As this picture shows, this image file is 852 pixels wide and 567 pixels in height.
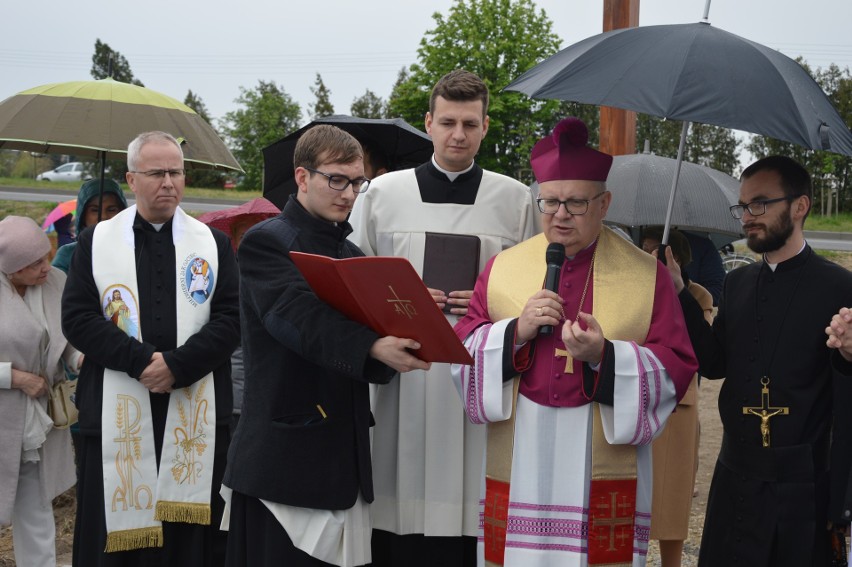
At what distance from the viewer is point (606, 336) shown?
350 centimetres

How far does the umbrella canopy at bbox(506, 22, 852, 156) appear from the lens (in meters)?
3.22

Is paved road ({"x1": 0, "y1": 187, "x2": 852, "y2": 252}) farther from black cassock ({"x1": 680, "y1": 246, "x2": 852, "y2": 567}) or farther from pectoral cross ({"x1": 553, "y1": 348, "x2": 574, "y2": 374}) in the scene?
pectoral cross ({"x1": 553, "y1": 348, "x2": 574, "y2": 374})

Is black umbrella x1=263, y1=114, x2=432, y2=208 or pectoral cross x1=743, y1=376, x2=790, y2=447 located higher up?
black umbrella x1=263, y1=114, x2=432, y2=208

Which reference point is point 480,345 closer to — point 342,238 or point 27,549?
point 342,238

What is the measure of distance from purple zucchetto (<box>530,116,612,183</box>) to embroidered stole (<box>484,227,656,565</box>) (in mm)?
291

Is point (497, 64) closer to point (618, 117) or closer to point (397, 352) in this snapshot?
point (618, 117)

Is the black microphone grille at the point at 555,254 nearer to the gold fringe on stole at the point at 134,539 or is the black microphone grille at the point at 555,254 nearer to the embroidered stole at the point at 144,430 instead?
the embroidered stole at the point at 144,430

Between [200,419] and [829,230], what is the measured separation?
24960 millimetres

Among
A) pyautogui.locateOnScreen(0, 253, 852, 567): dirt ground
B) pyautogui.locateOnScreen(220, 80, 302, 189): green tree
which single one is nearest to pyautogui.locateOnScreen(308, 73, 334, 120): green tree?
pyautogui.locateOnScreen(220, 80, 302, 189): green tree

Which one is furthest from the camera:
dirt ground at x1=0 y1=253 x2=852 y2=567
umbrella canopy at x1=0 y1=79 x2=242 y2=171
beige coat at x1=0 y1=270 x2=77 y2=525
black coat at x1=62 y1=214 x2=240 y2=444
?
dirt ground at x1=0 y1=253 x2=852 y2=567

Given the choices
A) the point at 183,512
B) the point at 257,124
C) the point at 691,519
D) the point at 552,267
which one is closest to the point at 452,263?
the point at 552,267

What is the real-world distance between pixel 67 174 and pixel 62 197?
1291 centimetres

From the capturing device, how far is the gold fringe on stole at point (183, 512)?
14.7 feet

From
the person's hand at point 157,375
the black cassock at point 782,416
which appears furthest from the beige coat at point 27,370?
the black cassock at point 782,416
